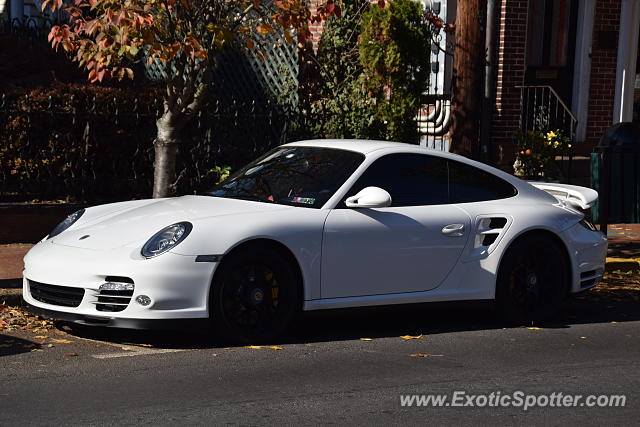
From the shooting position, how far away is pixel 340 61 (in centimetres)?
1548

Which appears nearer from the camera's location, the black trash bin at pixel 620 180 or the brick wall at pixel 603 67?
the black trash bin at pixel 620 180

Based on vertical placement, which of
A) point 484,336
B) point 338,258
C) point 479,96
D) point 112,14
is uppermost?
point 112,14

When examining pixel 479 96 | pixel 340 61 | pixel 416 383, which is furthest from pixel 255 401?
pixel 340 61

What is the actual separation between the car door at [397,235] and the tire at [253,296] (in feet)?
0.99

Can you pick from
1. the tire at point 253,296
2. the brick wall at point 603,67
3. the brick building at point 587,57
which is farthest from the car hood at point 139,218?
the brick wall at point 603,67

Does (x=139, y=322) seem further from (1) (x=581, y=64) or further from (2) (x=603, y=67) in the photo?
(2) (x=603, y=67)

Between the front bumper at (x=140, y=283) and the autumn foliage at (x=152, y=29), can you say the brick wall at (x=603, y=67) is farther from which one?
the front bumper at (x=140, y=283)

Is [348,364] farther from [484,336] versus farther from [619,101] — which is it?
[619,101]

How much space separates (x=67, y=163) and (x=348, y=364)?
6.04 meters

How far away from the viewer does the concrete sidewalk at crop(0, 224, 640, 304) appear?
9.21 meters

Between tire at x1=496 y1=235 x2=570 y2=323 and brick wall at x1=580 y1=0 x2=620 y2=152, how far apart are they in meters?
9.31

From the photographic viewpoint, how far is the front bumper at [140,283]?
7.09 metres

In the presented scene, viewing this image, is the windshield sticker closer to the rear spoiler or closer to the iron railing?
the rear spoiler

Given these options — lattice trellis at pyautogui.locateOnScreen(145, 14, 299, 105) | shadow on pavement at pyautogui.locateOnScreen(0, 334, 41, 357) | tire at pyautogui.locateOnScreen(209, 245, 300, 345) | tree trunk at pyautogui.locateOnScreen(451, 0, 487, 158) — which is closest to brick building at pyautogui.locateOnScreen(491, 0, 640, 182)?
lattice trellis at pyautogui.locateOnScreen(145, 14, 299, 105)
